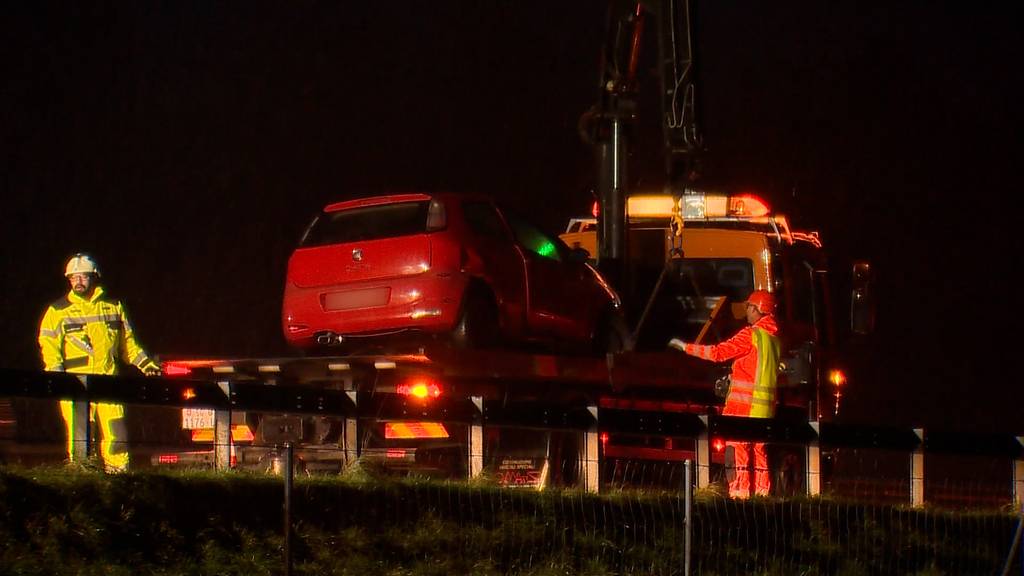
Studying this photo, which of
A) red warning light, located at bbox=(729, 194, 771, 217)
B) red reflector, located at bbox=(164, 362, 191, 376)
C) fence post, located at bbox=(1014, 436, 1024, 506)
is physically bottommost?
fence post, located at bbox=(1014, 436, 1024, 506)

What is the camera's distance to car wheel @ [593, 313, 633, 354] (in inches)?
591

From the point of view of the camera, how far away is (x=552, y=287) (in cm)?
1416

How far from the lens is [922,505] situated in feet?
40.6

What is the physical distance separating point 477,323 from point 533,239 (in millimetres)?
1225

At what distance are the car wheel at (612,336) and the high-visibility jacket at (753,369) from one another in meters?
1.63

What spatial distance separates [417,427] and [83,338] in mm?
2601

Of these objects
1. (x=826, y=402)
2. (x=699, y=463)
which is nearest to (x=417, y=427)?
(x=699, y=463)

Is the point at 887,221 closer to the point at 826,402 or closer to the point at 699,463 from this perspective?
the point at 826,402

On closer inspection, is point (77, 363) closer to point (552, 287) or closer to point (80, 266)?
point (80, 266)

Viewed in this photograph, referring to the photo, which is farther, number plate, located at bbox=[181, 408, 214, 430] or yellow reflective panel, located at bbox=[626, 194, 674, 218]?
yellow reflective panel, located at bbox=[626, 194, 674, 218]

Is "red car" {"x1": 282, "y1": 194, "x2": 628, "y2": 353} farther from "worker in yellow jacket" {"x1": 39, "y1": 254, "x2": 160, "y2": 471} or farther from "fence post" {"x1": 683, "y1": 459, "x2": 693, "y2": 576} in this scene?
"fence post" {"x1": 683, "y1": 459, "x2": 693, "y2": 576}

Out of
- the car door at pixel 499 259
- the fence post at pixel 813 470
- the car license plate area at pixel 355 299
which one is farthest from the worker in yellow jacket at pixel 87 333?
the fence post at pixel 813 470

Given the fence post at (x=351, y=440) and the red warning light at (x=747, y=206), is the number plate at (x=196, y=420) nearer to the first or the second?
the fence post at (x=351, y=440)

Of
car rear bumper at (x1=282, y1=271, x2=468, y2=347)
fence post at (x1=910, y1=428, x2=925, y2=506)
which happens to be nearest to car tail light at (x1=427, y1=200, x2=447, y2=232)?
car rear bumper at (x1=282, y1=271, x2=468, y2=347)
